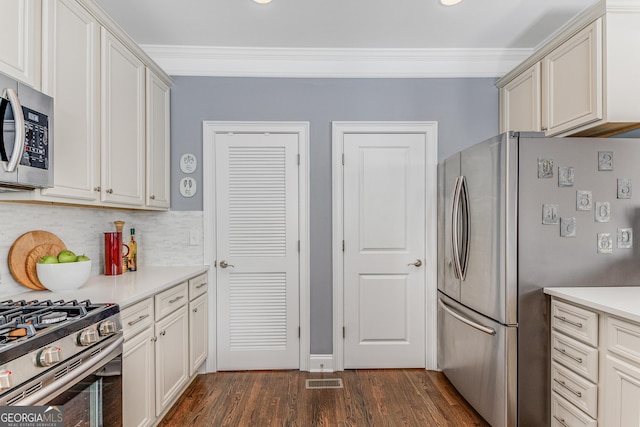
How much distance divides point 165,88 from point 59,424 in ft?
8.28

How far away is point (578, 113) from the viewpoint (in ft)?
7.51

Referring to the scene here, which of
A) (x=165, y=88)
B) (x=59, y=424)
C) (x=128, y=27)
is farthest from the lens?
(x=165, y=88)

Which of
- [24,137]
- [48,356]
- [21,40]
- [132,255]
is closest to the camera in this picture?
[48,356]

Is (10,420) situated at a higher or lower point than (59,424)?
higher

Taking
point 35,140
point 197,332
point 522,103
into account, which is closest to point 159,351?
point 197,332

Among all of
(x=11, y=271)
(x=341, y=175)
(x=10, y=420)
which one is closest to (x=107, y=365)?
(x=10, y=420)

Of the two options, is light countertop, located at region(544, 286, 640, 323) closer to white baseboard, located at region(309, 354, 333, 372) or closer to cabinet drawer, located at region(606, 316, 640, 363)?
cabinet drawer, located at region(606, 316, 640, 363)

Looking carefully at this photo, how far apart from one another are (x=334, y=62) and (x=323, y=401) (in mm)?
2621

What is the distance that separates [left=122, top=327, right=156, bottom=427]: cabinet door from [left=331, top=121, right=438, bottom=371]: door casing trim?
1523 millimetres

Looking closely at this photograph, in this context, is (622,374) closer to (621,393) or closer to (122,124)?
(621,393)

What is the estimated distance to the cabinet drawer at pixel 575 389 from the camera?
185 cm

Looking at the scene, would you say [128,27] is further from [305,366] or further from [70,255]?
[305,366]

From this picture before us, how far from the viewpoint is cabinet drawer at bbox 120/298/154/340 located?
190cm

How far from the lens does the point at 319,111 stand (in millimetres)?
3297
